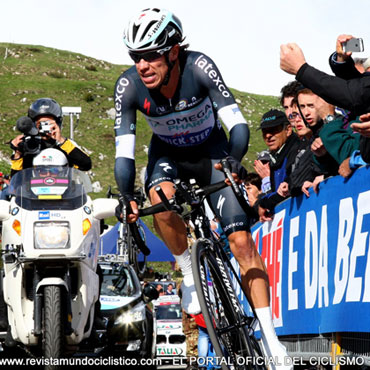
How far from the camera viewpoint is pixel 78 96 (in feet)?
423

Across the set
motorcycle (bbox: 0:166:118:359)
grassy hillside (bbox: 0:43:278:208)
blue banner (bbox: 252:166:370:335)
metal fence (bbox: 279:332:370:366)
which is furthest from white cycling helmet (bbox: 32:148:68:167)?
grassy hillside (bbox: 0:43:278:208)

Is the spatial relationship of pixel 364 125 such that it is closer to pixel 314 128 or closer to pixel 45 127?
pixel 314 128

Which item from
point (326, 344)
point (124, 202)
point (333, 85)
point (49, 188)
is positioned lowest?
point (326, 344)

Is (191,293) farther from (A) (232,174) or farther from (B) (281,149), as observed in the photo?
(B) (281,149)

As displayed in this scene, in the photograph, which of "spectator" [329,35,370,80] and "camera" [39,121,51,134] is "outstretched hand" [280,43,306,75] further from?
"camera" [39,121,51,134]

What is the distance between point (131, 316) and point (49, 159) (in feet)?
11.2

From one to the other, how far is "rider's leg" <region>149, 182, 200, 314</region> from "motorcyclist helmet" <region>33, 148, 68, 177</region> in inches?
76.9

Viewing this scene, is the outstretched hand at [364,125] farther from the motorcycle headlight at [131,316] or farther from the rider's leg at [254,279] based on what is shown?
the motorcycle headlight at [131,316]

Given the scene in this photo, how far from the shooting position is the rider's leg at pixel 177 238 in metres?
6.07

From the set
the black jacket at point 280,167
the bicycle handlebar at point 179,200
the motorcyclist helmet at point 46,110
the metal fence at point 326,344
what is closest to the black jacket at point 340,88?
the bicycle handlebar at point 179,200

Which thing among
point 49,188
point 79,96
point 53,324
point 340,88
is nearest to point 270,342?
point 340,88

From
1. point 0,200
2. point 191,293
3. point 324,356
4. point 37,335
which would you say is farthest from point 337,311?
point 0,200

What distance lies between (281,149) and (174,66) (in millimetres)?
2978

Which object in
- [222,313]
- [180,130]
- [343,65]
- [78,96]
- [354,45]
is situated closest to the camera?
[354,45]
